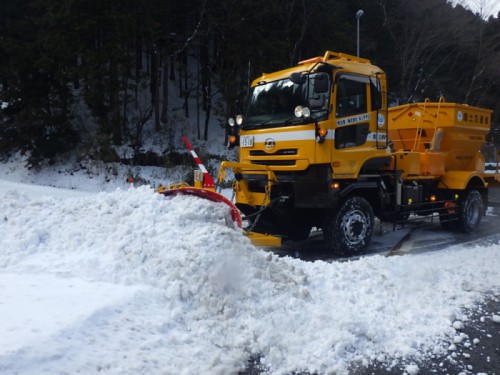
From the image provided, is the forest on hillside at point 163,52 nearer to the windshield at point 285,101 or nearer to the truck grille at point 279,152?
the windshield at point 285,101

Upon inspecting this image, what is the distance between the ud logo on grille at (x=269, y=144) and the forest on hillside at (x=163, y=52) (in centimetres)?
474

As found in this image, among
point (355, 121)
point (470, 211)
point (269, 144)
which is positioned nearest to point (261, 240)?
point (269, 144)

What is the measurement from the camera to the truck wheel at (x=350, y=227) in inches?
258

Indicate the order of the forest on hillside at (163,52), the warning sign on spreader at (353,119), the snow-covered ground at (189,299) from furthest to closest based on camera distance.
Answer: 1. the forest on hillside at (163,52)
2. the warning sign on spreader at (353,119)
3. the snow-covered ground at (189,299)

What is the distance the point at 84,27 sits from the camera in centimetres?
1477

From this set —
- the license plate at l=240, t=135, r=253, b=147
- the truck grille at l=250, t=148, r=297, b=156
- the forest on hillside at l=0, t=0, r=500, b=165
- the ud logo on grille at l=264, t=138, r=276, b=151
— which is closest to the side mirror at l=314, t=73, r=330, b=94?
the truck grille at l=250, t=148, r=297, b=156

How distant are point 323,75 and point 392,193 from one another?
108 inches

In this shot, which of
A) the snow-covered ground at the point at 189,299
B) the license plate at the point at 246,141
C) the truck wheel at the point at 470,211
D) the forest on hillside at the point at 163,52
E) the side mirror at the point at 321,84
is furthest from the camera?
the forest on hillside at the point at 163,52

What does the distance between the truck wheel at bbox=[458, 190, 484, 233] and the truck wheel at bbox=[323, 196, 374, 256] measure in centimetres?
318

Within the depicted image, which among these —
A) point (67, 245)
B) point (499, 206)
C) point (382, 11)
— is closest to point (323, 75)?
point (67, 245)

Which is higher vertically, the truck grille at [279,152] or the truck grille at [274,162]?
the truck grille at [279,152]

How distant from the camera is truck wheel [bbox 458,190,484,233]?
355 inches

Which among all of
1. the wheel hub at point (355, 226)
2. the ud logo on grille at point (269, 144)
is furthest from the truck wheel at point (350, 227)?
the ud logo on grille at point (269, 144)

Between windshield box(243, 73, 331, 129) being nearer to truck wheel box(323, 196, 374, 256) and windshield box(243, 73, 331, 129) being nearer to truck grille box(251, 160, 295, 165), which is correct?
truck grille box(251, 160, 295, 165)
